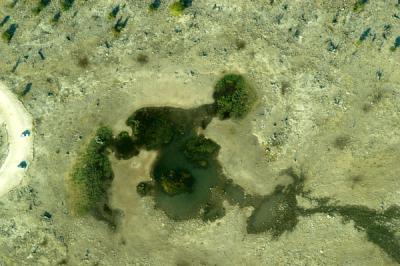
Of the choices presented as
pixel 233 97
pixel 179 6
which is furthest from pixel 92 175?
pixel 179 6

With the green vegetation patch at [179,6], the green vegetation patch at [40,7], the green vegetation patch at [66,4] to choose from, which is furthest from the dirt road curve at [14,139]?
the green vegetation patch at [179,6]

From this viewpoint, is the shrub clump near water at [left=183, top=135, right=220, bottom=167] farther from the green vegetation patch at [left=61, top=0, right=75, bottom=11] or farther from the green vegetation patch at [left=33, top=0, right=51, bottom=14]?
the green vegetation patch at [left=33, top=0, right=51, bottom=14]

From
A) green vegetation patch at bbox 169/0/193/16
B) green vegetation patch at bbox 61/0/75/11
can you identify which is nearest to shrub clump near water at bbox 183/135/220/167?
green vegetation patch at bbox 169/0/193/16

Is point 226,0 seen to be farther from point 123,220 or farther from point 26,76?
point 123,220

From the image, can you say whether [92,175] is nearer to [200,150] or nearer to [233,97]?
[200,150]

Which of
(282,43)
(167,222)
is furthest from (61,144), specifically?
(282,43)
